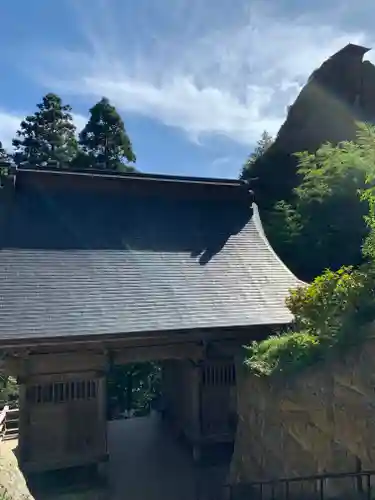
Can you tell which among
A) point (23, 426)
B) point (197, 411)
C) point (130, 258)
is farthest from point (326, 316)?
point (23, 426)

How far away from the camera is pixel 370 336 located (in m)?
5.34

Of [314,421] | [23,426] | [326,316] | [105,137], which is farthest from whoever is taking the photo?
[105,137]

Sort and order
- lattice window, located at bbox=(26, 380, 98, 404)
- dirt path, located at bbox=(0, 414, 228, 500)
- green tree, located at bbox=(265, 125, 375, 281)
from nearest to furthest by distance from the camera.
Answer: lattice window, located at bbox=(26, 380, 98, 404)
dirt path, located at bbox=(0, 414, 228, 500)
green tree, located at bbox=(265, 125, 375, 281)

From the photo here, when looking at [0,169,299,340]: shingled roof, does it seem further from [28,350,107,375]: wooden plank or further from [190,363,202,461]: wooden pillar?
[190,363,202,461]: wooden pillar

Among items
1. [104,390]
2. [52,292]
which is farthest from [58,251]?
[104,390]

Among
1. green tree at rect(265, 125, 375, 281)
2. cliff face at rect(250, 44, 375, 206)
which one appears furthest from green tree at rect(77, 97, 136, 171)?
green tree at rect(265, 125, 375, 281)

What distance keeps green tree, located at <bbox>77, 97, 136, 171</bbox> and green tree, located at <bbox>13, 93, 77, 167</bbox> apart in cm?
187

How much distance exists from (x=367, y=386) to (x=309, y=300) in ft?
5.76

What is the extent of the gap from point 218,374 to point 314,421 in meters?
3.07

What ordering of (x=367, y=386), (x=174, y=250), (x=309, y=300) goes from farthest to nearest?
(x=174, y=250) < (x=309, y=300) < (x=367, y=386)

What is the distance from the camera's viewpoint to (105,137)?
26938 mm

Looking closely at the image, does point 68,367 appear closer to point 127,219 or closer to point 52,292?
point 52,292

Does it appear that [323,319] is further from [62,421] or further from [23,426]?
[23,426]

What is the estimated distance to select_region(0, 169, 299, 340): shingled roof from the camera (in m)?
7.71
